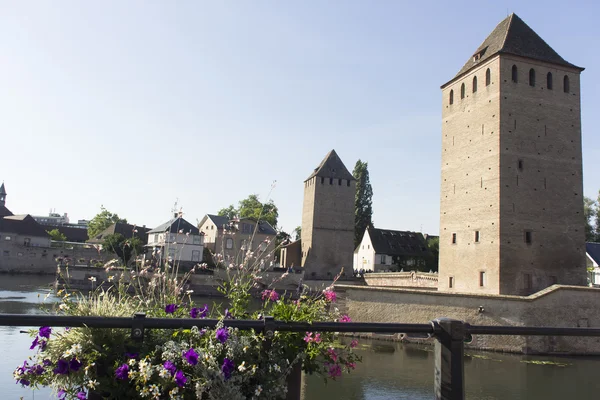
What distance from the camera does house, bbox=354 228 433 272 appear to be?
5312 centimetres

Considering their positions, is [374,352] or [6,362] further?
[374,352]

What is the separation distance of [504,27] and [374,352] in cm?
1959

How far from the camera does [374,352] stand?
61.6 ft

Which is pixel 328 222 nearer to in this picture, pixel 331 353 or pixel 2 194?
pixel 331 353

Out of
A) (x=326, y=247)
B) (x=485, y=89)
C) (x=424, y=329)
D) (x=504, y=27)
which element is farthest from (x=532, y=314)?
(x=326, y=247)

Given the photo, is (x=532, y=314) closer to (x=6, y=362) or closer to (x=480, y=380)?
(x=480, y=380)

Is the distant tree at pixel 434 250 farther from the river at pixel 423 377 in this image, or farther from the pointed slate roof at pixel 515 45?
the river at pixel 423 377

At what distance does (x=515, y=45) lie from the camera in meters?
25.9

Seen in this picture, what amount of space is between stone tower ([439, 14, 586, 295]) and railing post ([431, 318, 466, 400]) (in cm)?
2283

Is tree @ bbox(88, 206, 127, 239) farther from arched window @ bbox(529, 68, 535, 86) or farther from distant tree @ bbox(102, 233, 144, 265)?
arched window @ bbox(529, 68, 535, 86)

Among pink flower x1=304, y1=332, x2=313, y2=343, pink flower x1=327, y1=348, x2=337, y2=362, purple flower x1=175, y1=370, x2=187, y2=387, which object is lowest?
purple flower x1=175, y1=370, x2=187, y2=387

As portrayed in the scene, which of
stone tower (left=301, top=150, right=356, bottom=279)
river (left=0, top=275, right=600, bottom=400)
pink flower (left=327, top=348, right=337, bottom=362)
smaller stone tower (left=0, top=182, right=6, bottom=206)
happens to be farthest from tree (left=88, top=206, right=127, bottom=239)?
pink flower (left=327, top=348, right=337, bottom=362)

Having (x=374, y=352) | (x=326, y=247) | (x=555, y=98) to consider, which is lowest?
(x=374, y=352)

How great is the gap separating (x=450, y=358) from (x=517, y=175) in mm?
24245
